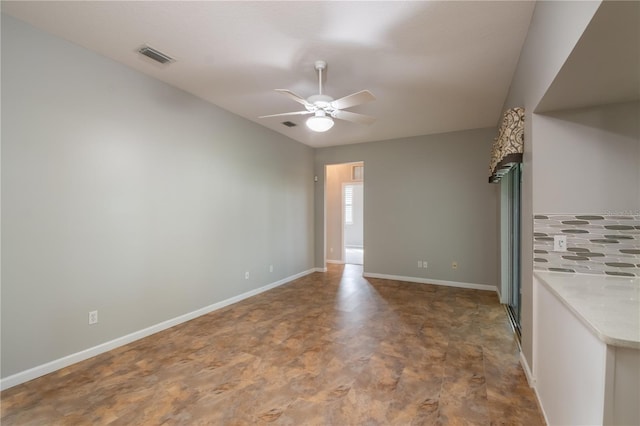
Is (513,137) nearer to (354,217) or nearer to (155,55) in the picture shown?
(155,55)

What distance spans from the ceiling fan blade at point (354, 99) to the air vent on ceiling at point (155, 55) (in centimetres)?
170

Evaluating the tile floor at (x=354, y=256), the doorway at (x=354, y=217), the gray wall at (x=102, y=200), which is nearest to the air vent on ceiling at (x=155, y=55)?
the gray wall at (x=102, y=200)

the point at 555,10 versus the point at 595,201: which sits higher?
the point at 555,10

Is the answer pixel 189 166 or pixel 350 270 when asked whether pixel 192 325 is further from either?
pixel 350 270

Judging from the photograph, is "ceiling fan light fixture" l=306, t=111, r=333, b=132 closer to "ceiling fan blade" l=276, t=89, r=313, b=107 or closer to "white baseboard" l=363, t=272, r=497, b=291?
"ceiling fan blade" l=276, t=89, r=313, b=107

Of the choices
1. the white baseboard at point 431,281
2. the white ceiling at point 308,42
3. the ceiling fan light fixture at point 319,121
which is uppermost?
the white ceiling at point 308,42

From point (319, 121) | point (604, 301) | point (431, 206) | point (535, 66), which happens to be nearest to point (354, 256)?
point (431, 206)

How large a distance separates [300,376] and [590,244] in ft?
7.67

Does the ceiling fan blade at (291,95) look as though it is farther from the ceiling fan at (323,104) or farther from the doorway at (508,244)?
the doorway at (508,244)

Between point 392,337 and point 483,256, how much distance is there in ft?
9.56

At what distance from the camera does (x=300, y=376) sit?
2336mm

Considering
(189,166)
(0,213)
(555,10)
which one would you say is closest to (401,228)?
(189,166)

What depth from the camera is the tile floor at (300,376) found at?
189cm

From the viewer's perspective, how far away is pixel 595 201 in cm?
191
